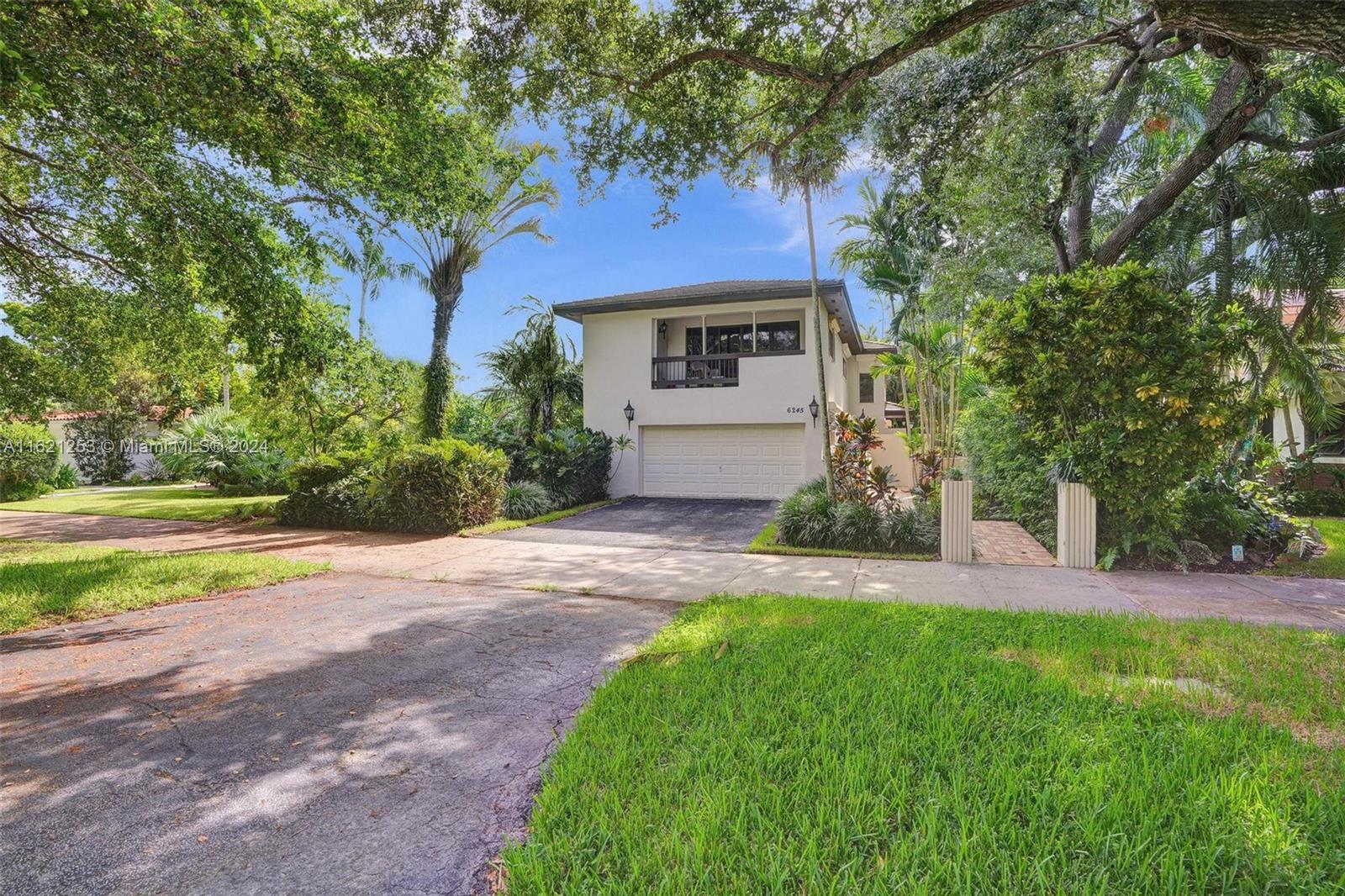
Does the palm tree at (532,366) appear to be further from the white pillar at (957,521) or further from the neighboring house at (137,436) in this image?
the neighboring house at (137,436)

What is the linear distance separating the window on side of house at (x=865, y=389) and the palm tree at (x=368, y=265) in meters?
16.7

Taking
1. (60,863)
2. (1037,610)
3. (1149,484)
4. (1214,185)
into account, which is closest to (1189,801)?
(1037,610)

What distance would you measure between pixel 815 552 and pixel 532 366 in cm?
1025

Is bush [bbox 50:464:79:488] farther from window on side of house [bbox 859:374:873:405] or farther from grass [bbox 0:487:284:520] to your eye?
window on side of house [bbox 859:374:873:405]

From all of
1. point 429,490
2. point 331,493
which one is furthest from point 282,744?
point 331,493

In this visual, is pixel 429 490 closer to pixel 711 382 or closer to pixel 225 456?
pixel 711 382

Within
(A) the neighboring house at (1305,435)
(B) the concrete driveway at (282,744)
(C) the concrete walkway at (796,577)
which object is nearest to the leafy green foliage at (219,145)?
(C) the concrete walkway at (796,577)

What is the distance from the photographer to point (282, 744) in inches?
115

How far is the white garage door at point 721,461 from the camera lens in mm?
15148

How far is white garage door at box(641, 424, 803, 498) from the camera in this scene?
49.7ft

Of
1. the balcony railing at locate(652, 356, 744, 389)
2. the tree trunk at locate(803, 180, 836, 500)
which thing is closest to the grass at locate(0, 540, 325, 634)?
the tree trunk at locate(803, 180, 836, 500)

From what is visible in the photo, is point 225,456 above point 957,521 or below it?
above

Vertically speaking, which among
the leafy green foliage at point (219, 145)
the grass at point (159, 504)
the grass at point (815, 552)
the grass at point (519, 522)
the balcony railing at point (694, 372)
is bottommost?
the grass at point (815, 552)

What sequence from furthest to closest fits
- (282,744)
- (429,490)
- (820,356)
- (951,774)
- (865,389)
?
(865,389)
(429,490)
(820,356)
(282,744)
(951,774)
